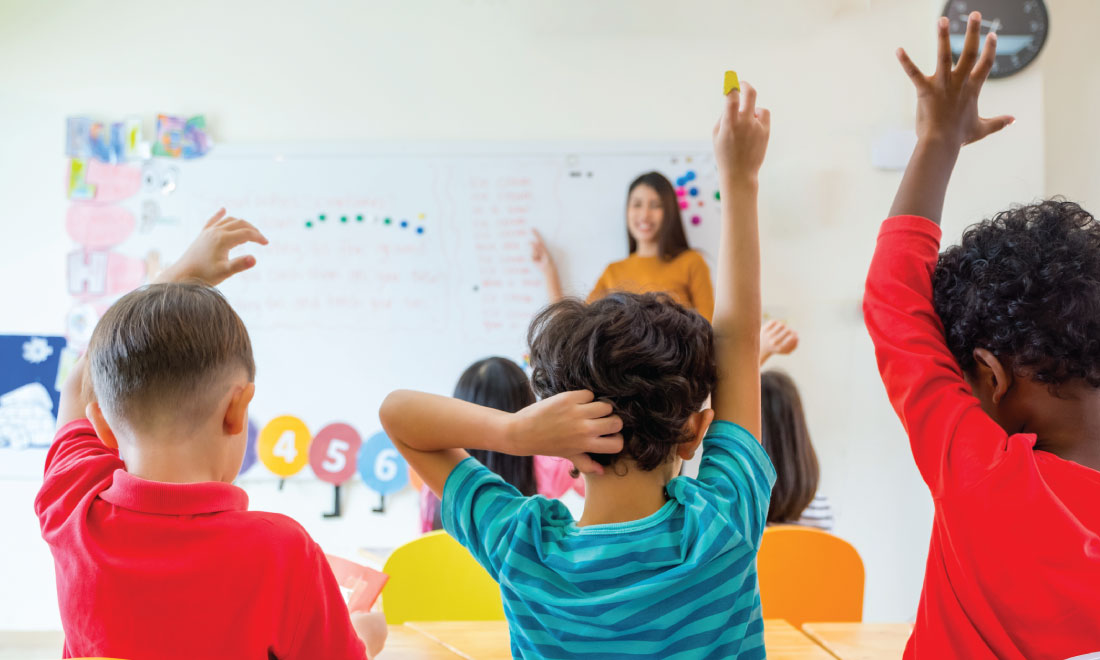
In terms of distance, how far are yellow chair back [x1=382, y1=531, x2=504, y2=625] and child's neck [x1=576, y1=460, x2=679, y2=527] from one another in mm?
761

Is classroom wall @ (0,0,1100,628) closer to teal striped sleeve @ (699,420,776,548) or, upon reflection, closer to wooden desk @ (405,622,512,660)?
wooden desk @ (405,622,512,660)

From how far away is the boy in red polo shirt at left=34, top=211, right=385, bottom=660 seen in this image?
81 cm

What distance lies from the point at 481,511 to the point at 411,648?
1.81ft

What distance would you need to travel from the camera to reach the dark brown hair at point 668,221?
284 cm

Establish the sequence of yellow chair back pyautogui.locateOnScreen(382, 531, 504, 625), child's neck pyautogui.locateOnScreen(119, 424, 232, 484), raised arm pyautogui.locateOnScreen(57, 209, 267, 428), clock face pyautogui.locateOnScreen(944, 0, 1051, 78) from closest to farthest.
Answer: child's neck pyautogui.locateOnScreen(119, 424, 232, 484), raised arm pyautogui.locateOnScreen(57, 209, 267, 428), yellow chair back pyautogui.locateOnScreen(382, 531, 504, 625), clock face pyautogui.locateOnScreen(944, 0, 1051, 78)

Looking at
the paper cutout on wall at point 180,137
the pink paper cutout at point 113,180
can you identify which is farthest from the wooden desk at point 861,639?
the pink paper cutout at point 113,180

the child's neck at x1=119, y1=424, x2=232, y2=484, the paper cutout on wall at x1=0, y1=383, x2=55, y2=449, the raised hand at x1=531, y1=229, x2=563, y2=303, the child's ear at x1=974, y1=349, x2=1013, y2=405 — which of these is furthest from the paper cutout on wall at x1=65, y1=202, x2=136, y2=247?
the child's ear at x1=974, y1=349, x2=1013, y2=405

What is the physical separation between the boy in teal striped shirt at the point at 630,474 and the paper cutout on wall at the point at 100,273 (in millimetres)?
2480

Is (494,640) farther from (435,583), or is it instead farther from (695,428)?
(695,428)

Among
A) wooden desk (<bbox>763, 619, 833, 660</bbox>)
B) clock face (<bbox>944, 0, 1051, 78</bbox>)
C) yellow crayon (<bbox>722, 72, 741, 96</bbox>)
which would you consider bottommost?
wooden desk (<bbox>763, 619, 833, 660</bbox>)

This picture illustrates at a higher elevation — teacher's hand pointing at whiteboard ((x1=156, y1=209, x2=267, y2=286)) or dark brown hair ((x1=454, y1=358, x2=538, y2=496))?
teacher's hand pointing at whiteboard ((x1=156, y1=209, x2=267, y2=286))

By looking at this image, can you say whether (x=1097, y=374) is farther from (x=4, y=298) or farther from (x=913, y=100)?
(x=4, y=298)

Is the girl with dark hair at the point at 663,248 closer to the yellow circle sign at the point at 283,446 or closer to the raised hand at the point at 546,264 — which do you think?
the raised hand at the point at 546,264

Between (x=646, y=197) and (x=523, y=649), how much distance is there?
2.22m
